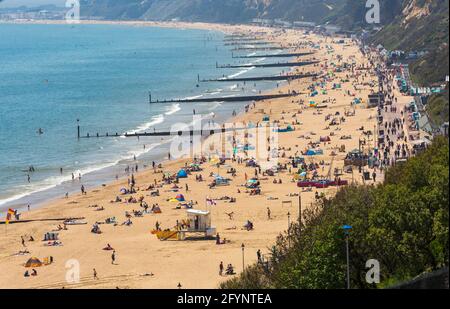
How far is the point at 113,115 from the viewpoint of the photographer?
89.6 metres

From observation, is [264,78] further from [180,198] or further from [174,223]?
[174,223]

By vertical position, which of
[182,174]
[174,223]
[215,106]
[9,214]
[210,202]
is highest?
[215,106]

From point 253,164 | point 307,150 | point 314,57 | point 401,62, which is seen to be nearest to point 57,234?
point 253,164

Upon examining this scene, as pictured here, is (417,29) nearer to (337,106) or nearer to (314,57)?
(314,57)

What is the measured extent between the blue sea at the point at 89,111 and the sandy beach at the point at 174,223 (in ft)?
16.0

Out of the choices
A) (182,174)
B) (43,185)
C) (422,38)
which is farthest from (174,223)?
(422,38)

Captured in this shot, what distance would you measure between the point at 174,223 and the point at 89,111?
53.2m

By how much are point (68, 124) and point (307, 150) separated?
105 feet

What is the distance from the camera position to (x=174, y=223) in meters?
43.1

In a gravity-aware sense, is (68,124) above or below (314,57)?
below

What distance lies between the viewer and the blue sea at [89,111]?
5956 cm

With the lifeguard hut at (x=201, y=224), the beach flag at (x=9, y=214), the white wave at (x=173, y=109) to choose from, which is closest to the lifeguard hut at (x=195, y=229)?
the lifeguard hut at (x=201, y=224)

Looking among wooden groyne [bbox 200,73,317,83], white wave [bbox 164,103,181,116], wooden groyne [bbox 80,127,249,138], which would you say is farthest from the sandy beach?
wooden groyne [bbox 200,73,317,83]

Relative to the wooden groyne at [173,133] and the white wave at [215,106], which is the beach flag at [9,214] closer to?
the wooden groyne at [173,133]
